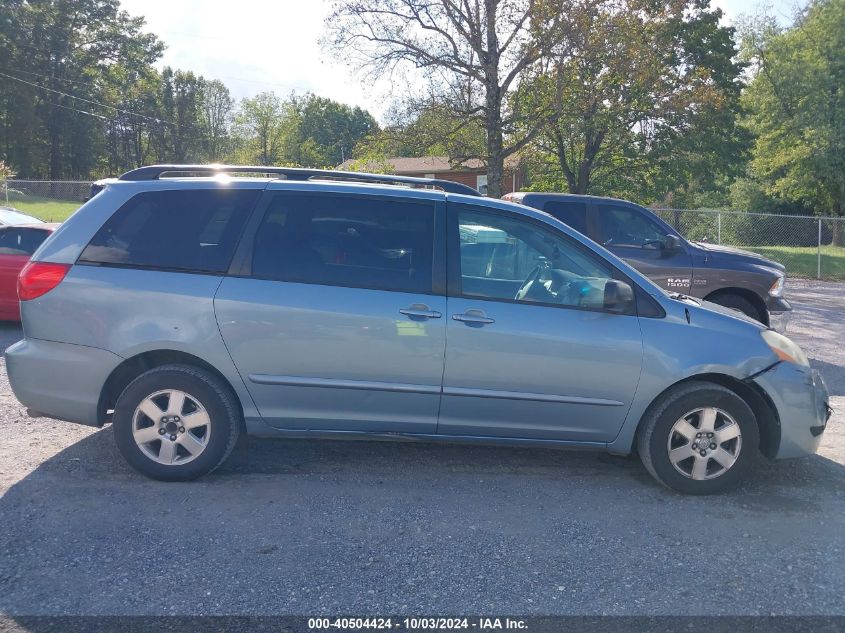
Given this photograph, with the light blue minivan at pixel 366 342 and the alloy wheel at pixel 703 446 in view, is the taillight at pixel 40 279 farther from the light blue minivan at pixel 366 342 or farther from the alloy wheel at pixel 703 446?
the alloy wheel at pixel 703 446

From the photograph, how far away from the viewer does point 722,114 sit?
87.8 ft

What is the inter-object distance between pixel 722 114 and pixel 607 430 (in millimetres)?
25401

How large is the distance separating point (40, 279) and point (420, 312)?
2.38 metres

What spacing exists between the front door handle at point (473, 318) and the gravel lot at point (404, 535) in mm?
1064

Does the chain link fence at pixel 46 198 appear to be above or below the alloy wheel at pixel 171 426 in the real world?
above

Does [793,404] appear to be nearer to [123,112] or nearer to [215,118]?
[123,112]

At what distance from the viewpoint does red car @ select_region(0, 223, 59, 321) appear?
955 centimetres

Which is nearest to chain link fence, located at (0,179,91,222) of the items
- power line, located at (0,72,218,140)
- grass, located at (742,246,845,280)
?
grass, located at (742,246,845,280)

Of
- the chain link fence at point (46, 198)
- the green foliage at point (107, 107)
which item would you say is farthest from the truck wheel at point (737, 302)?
the green foliage at point (107, 107)

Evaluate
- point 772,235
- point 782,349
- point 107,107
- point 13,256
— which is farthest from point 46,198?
point 107,107

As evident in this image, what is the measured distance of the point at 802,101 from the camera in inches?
1312

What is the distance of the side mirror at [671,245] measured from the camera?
9.13 metres

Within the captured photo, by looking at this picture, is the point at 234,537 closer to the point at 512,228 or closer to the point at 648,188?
the point at 512,228

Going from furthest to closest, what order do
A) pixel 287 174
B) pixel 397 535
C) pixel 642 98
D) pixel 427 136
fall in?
pixel 642 98, pixel 427 136, pixel 287 174, pixel 397 535
